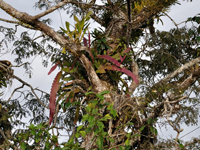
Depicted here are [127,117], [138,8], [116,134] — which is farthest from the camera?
[138,8]

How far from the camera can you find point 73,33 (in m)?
4.19

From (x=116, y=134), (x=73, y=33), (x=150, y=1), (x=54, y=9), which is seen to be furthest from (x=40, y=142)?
(x=150, y=1)

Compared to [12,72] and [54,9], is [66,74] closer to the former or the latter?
[54,9]

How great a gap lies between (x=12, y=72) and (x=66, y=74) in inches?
66.2

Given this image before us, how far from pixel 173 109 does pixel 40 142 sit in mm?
1897

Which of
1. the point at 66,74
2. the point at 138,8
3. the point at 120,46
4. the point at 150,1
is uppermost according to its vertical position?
the point at 138,8

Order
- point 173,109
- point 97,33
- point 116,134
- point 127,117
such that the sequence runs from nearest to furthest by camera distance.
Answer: point 173,109
point 116,134
point 127,117
point 97,33

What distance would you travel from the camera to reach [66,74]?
4.32m

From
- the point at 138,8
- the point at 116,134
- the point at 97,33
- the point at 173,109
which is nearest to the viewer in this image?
the point at 173,109

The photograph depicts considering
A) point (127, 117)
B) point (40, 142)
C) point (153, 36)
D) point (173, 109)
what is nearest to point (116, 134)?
point (127, 117)

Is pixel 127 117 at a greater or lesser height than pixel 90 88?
lesser

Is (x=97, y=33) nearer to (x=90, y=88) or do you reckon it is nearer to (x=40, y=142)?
(x=90, y=88)

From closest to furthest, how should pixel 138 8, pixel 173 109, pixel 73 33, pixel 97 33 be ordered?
pixel 173 109 → pixel 73 33 → pixel 97 33 → pixel 138 8

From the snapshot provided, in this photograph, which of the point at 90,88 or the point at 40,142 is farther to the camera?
the point at 90,88
